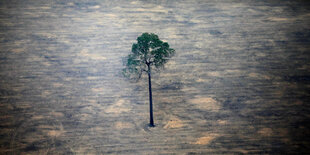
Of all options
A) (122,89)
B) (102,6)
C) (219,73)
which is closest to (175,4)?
(102,6)

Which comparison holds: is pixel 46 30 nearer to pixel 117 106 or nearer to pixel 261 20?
pixel 117 106

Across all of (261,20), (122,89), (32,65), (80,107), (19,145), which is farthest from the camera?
(261,20)

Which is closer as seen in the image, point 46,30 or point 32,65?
point 32,65

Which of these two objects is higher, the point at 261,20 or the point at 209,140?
the point at 261,20

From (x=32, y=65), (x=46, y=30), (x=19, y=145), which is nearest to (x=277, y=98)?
(x=19, y=145)

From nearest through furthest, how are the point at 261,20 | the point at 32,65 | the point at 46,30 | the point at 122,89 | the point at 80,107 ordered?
the point at 80,107 → the point at 122,89 → the point at 32,65 → the point at 46,30 → the point at 261,20

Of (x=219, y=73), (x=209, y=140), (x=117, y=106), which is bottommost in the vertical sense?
(x=209, y=140)
